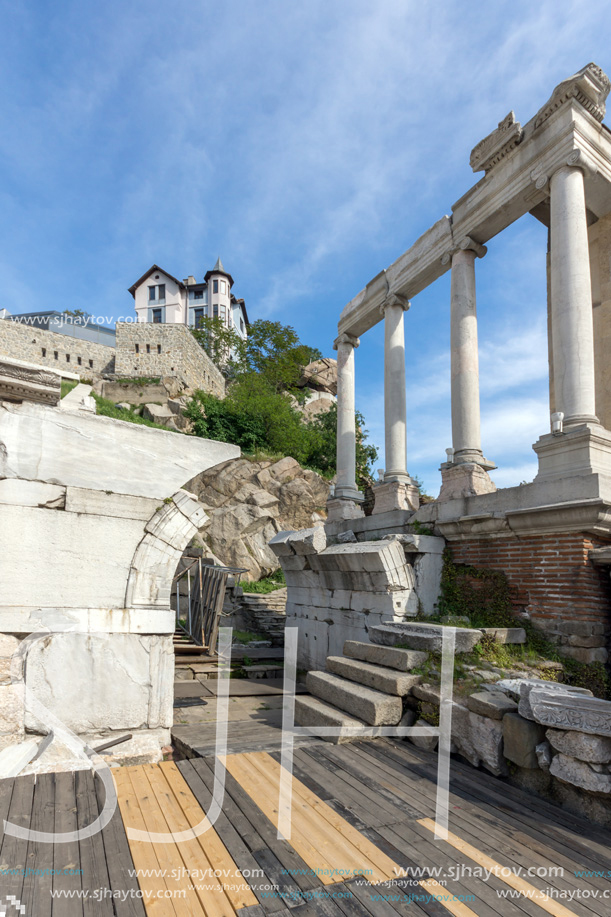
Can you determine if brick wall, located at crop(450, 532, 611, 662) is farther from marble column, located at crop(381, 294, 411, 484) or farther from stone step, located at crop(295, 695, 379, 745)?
marble column, located at crop(381, 294, 411, 484)

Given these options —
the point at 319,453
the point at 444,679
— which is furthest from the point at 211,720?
the point at 319,453

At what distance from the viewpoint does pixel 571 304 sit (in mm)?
6359

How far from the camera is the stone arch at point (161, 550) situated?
418 centimetres

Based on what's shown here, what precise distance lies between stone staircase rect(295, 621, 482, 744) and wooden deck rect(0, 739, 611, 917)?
683mm

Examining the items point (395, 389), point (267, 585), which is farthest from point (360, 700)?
point (267, 585)

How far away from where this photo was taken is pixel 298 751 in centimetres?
392

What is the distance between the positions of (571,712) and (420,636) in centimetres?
177

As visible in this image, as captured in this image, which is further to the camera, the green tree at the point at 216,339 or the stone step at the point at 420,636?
the green tree at the point at 216,339

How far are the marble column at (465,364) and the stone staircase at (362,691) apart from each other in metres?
3.49

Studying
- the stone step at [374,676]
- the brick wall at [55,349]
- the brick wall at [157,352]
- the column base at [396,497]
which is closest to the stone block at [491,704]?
the stone step at [374,676]

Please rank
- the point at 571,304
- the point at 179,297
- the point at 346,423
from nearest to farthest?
1. the point at 571,304
2. the point at 346,423
3. the point at 179,297

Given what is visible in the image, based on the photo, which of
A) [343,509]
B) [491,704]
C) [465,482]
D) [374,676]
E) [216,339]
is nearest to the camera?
[491,704]

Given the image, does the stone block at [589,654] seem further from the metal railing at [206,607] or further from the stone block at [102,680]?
the metal railing at [206,607]

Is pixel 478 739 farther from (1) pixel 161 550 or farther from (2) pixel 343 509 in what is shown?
(2) pixel 343 509
